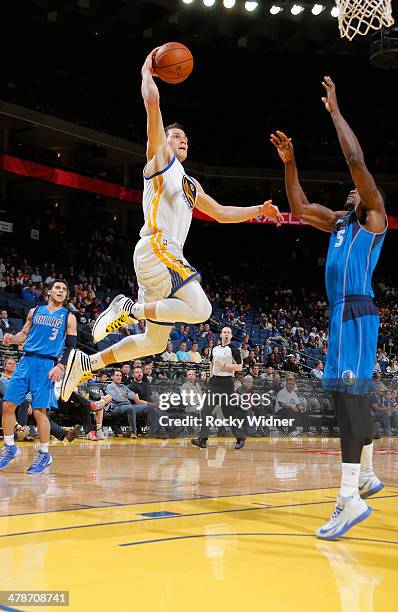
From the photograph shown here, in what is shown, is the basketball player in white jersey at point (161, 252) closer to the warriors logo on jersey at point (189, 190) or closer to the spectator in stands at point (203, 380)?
Result: the warriors logo on jersey at point (189, 190)

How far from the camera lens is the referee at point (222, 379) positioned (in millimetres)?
11070

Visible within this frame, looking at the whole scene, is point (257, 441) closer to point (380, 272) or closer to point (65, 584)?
point (65, 584)

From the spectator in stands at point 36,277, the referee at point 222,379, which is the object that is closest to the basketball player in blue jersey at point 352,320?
the referee at point 222,379

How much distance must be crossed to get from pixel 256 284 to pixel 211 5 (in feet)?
39.2

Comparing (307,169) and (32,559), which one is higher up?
(307,169)

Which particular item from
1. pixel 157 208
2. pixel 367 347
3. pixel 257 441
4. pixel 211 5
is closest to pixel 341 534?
pixel 367 347

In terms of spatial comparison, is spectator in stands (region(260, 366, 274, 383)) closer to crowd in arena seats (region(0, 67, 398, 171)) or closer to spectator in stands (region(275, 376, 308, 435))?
spectator in stands (region(275, 376, 308, 435))

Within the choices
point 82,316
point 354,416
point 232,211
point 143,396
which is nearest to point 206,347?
point 82,316

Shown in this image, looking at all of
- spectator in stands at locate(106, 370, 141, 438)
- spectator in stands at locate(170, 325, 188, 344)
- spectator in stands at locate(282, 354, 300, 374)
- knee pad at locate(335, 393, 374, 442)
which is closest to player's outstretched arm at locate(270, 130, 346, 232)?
knee pad at locate(335, 393, 374, 442)

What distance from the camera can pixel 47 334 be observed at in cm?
745

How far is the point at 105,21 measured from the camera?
75.9 ft

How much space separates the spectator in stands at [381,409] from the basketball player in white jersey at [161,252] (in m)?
11.1

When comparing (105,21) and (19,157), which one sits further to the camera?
(19,157)

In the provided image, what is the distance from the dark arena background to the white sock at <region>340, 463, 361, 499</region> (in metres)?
0.30
